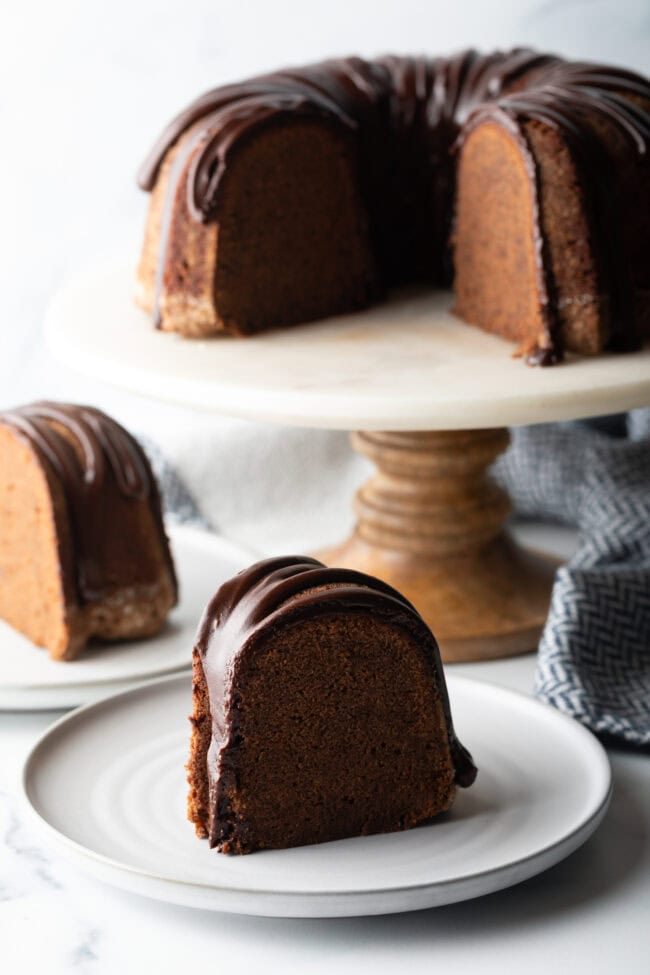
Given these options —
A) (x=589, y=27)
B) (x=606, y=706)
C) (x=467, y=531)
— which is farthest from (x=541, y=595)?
(x=589, y=27)

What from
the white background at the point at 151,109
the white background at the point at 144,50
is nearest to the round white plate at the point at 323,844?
the white background at the point at 151,109

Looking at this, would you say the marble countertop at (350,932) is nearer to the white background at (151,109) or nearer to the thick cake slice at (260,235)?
the white background at (151,109)

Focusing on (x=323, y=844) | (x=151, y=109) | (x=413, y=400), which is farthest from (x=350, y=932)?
(x=151, y=109)

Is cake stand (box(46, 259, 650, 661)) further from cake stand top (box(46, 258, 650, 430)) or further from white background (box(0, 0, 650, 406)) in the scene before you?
white background (box(0, 0, 650, 406))

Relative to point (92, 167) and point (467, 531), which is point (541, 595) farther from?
point (92, 167)

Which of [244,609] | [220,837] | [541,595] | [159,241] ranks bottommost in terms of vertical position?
[541,595]
